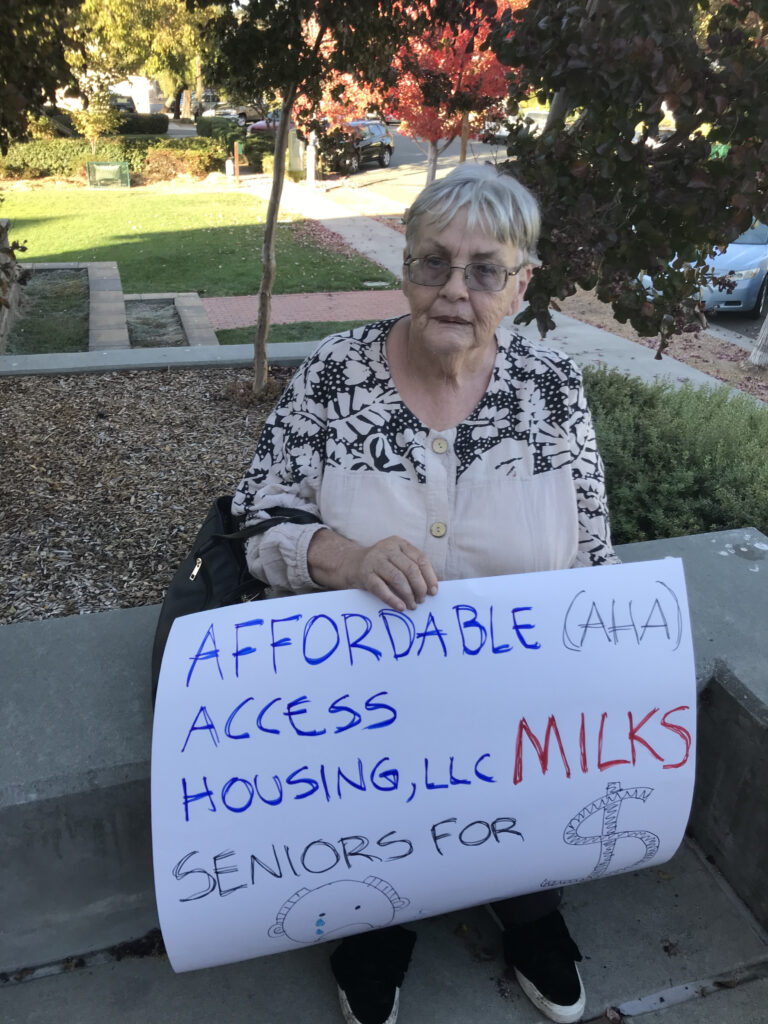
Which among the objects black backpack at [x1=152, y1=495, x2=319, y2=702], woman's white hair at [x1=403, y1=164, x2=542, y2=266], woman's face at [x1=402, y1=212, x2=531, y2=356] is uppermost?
woman's white hair at [x1=403, y1=164, x2=542, y2=266]

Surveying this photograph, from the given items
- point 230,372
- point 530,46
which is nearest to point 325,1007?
point 530,46

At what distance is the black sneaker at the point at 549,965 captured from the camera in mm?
1789

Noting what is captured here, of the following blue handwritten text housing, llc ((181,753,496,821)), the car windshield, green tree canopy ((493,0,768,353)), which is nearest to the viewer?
blue handwritten text housing, llc ((181,753,496,821))

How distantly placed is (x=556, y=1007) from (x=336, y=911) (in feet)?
2.00

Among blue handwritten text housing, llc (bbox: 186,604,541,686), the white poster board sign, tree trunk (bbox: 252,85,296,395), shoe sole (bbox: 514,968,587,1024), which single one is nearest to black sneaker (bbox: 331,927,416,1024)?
the white poster board sign

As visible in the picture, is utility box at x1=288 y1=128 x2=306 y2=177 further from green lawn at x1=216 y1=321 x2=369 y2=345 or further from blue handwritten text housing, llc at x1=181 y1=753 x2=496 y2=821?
blue handwritten text housing, llc at x1=181 y1=753 x2=496 y2=821

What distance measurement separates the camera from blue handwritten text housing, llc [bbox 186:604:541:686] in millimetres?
1504

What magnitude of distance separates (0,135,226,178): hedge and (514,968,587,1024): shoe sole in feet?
74.3

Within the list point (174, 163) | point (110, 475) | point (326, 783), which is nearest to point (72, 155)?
point (174, 163)

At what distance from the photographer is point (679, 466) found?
12.0 feet

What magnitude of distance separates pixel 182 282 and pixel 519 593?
32.4 ft

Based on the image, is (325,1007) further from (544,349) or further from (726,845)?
(544,349)

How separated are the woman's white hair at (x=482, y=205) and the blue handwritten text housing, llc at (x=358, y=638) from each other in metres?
0.84

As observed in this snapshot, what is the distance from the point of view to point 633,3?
7.46ft
